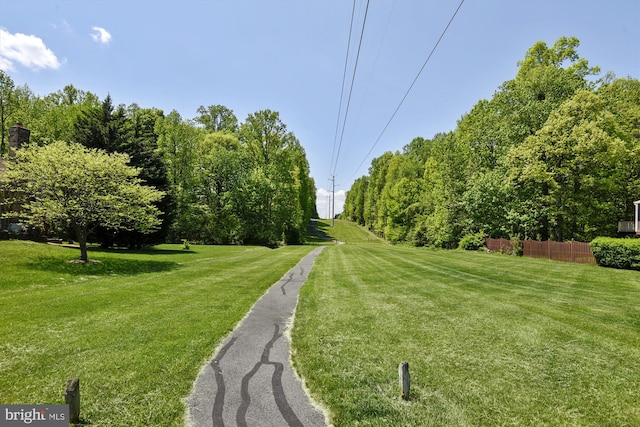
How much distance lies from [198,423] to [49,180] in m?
17.6

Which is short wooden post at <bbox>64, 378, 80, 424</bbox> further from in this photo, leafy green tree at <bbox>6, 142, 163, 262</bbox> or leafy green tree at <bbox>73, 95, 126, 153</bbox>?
leafy green tree at <bbox>73, 95, 126, 153</bbox>

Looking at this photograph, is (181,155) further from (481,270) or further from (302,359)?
(302,359)

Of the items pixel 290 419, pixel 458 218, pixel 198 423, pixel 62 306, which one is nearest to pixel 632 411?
pixel 290 419

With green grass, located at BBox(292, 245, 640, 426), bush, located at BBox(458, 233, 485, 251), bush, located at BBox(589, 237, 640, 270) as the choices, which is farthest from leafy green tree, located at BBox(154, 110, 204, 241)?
bush, located at BBox(589, 237, 640, 270)

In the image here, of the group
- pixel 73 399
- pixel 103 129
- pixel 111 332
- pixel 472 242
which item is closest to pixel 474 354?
pixel 73 399

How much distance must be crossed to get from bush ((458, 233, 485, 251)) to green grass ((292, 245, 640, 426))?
22660mm

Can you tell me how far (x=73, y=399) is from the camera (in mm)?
4328

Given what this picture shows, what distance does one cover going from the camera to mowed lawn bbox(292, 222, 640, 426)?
4.81 m

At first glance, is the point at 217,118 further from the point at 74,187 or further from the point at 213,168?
the point at 74,187

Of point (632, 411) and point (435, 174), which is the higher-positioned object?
point (435, 174)

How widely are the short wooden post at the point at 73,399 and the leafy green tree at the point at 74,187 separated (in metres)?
14.9

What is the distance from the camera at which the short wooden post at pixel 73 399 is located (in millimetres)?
4262

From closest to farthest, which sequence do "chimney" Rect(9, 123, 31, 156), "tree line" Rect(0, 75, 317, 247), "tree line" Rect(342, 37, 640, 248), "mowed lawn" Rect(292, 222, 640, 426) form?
1. "mowed lawn" Rect(292, 222, 640, 426)
2. "chimney" Rect(9, 123, 31, 156)
3. "tree line" Rect(342, 37, 640, 248)
4. "tree line" Rect(0, 75, 317, 247)

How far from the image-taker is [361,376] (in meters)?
5.88
